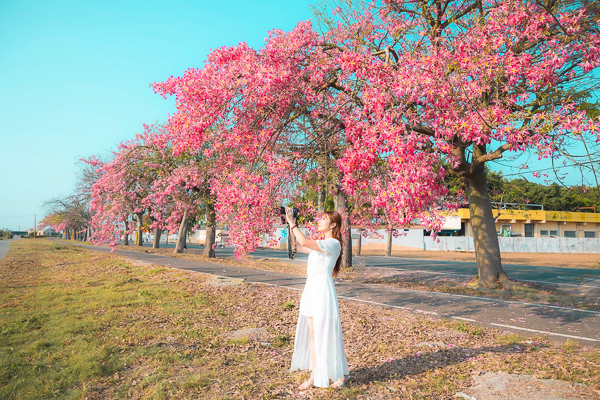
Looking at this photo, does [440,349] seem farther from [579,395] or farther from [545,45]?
[545,45]

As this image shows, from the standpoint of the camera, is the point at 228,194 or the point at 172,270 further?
→ the point at 172,270

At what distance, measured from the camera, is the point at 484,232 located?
1159cm

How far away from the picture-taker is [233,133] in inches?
312

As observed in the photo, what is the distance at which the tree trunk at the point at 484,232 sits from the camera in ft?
38.0

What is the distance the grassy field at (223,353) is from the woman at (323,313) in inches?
7.8

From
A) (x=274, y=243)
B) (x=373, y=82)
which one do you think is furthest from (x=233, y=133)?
(x=373, y=82)

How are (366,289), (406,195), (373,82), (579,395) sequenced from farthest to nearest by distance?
(366,289) → (373,82) → (406,195) → (579,395)

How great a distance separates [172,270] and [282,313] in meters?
9.06

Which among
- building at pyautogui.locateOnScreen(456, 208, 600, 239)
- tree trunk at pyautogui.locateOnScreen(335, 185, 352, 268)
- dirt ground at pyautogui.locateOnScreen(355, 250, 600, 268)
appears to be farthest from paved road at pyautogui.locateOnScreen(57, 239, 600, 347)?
building at pyautogui.locateOnScreen(456, 208, 600, 239)

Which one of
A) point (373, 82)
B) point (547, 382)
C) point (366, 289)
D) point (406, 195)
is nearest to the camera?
point (547, 382)

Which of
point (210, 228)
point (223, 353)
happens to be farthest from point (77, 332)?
point (210, 228)

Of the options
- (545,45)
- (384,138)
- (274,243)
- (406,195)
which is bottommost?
(274,243)

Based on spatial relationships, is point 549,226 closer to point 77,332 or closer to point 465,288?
point 465,288

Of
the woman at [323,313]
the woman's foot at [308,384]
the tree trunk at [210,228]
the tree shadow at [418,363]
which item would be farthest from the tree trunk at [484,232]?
the tree trunk at [210,228]
